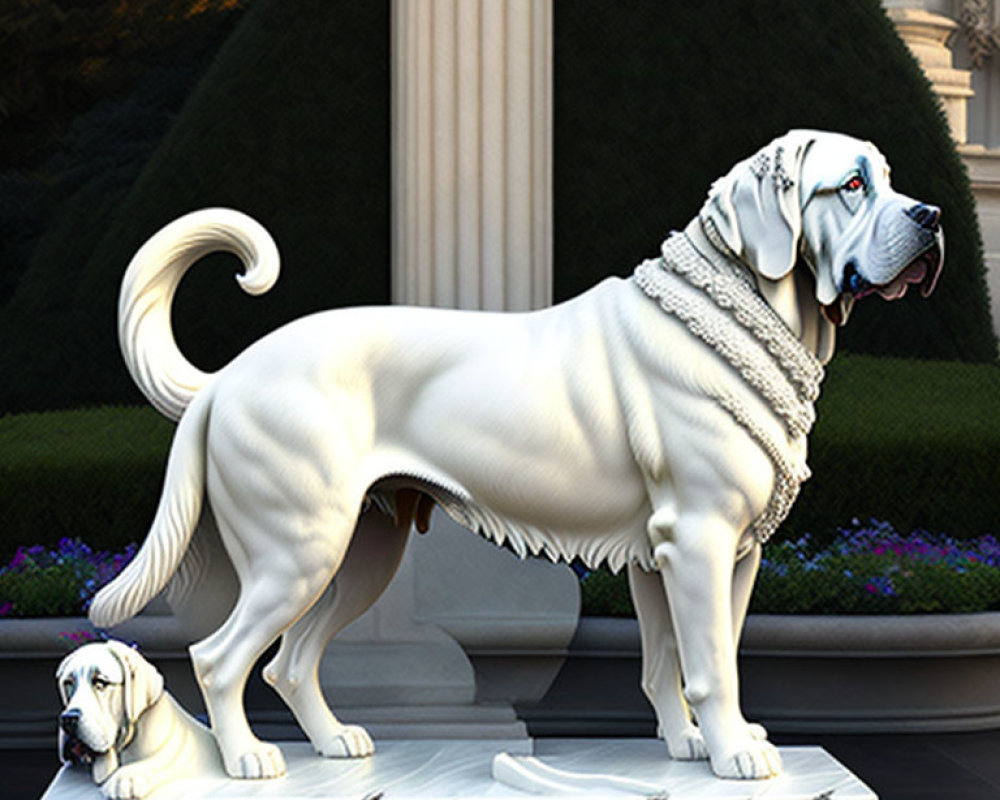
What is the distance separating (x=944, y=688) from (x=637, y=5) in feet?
11.7

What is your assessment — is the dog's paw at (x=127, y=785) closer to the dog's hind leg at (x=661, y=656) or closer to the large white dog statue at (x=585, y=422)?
the large white dog statue at (x=585, y=422)

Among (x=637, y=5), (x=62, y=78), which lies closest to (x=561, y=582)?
(x=637, y=5)

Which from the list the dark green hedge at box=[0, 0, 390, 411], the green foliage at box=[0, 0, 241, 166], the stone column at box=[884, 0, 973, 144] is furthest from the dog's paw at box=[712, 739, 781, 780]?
the green foliage at box=[0, 0, 241, 166]

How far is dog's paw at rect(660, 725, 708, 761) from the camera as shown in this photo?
4.14 metres

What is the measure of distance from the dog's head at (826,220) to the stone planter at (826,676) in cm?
241

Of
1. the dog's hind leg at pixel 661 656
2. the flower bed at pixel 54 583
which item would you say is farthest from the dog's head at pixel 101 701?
the flower bed at pixel 54 583

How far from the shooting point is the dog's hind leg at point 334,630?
4.26 metres

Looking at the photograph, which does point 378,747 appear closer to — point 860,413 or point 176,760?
point 176,760

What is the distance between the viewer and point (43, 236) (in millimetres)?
9211

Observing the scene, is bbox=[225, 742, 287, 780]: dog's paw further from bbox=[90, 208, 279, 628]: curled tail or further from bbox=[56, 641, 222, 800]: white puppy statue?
bbox=[90, 208, 279, 628]: curled tail

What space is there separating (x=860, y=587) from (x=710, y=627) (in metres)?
2.56

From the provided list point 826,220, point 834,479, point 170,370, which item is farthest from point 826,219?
point 834,479

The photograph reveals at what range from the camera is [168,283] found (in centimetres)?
421

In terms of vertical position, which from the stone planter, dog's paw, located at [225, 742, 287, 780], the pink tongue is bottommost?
the stone planter
